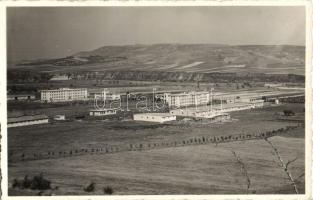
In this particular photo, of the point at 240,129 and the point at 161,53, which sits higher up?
the point at 161,53

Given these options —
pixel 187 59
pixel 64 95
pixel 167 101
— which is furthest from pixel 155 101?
pixel 64 95

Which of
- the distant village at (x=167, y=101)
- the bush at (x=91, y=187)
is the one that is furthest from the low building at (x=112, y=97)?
the bush at (x=91, y=187)

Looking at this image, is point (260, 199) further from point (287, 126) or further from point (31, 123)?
point (31, 123)

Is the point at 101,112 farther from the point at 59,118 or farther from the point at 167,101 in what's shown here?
the point at 167,101

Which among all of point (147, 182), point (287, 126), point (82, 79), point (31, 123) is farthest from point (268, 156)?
point (31, 123)

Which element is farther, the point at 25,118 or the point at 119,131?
the point at 119,131

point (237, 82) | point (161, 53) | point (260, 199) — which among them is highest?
point (161, 53)
